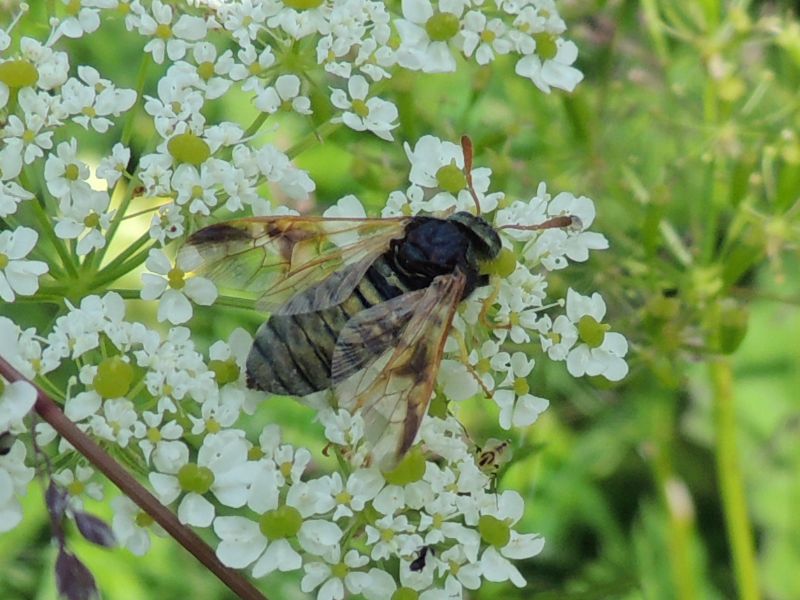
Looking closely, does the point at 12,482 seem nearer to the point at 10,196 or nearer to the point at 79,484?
the point at 79,484

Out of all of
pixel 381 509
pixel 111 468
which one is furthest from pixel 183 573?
pixel 111 468

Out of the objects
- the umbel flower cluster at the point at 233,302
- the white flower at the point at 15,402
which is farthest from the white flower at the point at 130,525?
the white flower at the point at 15,402

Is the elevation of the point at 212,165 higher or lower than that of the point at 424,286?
→ higher

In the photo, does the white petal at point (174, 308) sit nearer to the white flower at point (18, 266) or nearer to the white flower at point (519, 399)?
the white flower at point (18, 266)

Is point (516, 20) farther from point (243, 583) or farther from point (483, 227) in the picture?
point (243, 583)

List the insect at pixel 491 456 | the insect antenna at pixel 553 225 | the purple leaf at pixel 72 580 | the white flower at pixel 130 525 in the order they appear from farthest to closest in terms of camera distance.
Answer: the insect antenna at pixel 553 225, the insect at pixel 491 456, the white flower at pixel 130 525, the purple leaf at pixel 72 580
